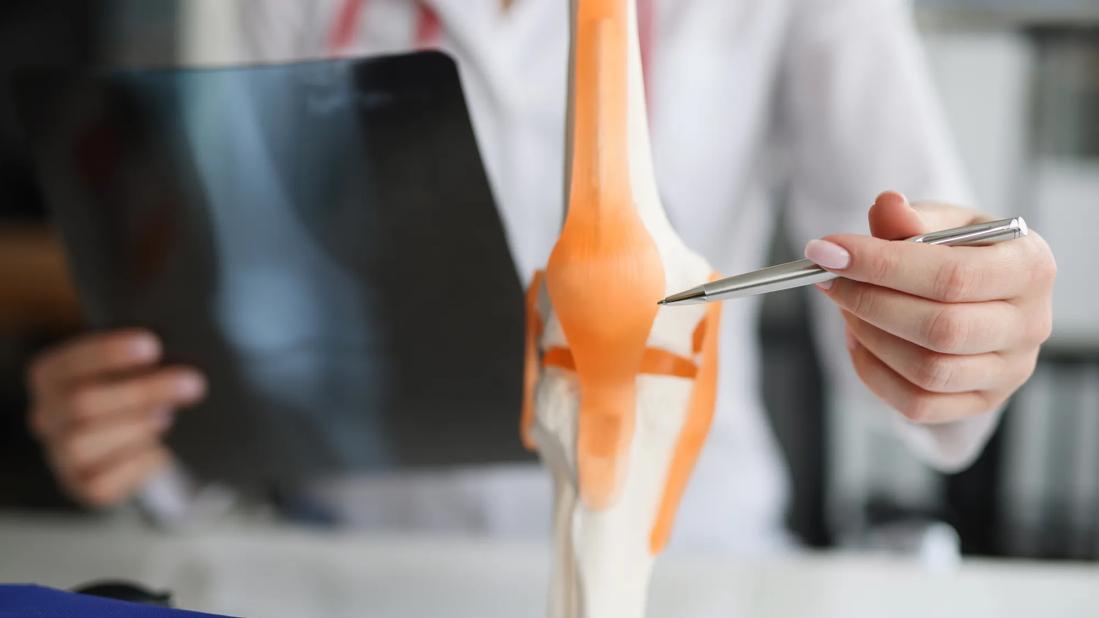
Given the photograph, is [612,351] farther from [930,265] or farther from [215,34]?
[215,34]

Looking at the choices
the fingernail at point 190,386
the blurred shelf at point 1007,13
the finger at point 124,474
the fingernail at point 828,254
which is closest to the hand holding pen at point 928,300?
the fingernail at point 828,254

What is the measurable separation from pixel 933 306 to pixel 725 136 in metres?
0.28

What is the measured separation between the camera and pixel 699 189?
493 millimetres

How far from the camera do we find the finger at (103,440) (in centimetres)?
46

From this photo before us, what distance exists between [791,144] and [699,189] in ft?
0.27

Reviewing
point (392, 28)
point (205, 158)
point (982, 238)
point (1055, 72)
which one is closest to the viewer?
point (982, 238)

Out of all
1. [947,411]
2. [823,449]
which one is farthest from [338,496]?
[823,449]

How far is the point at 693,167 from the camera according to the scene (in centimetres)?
49

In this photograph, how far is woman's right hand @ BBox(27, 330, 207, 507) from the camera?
410mm

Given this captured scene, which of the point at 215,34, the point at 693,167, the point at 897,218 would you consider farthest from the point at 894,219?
the point at 215,34

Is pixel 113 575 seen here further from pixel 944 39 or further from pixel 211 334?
pixel 944 39

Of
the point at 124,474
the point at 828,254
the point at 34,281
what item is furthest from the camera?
the point at 34,281

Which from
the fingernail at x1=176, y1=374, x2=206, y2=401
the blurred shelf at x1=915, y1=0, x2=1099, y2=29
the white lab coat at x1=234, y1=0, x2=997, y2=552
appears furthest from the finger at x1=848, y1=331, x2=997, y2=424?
the blurred shelf at x1=915, y1=0, x2=1099, y2=29

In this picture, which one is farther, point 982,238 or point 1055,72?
point 1055,72
